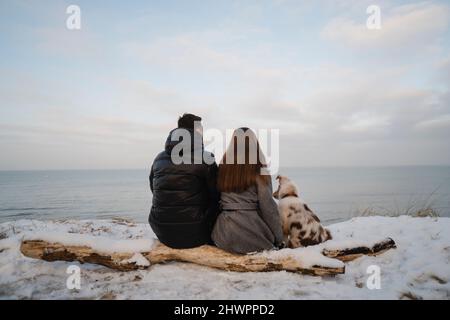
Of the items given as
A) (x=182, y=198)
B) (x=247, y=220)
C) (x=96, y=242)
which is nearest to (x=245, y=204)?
(x=247, y=220)

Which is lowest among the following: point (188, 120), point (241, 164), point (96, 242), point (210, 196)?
point (96, 242)

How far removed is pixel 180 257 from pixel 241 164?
1821 millimetres

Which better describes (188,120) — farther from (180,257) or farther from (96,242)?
(96,242)

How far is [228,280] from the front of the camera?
4.24 meters

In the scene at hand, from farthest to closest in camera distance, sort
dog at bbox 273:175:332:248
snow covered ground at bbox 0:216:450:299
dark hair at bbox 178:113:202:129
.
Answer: dog at bbox 273:175:332:248 → dark hair at bbox 178:113:202:129 → snow covered ground at bbox 0:216:450:299

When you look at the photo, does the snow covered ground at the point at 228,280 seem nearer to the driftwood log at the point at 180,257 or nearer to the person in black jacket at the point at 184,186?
the driftwood log at the point at 180,257

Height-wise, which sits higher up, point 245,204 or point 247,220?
point 245,204

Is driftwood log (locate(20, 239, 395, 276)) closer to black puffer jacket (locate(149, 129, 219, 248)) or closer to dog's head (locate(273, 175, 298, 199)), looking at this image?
black puffer jacket (locate(149, 129, 219, 248))

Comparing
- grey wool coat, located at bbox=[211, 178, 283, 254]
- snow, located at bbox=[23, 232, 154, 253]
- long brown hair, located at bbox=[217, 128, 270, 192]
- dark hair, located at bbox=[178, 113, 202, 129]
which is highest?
dark hair, located at bbox=[178, 113, 202, 129]

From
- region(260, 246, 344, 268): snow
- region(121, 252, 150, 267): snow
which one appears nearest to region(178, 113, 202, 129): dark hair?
region(121, 252, 150, 267): snow

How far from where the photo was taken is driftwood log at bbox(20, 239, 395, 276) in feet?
14.8

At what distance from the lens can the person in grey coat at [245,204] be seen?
15.1 feet
